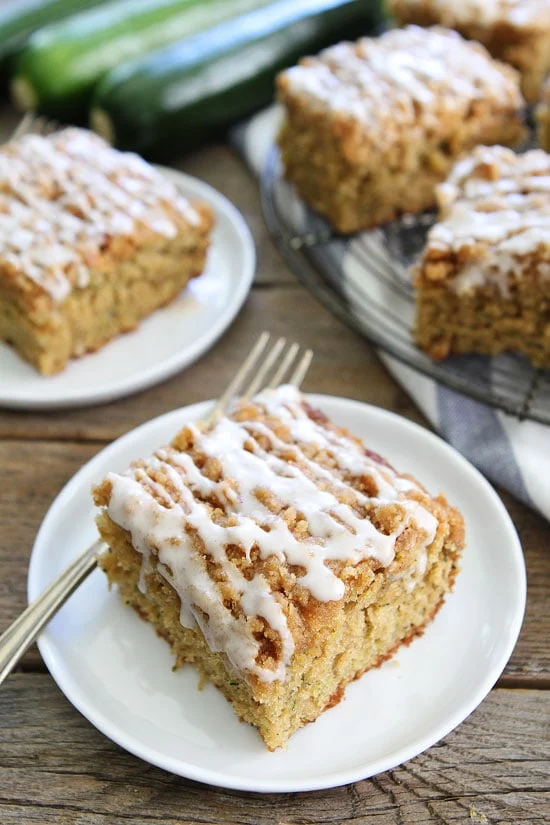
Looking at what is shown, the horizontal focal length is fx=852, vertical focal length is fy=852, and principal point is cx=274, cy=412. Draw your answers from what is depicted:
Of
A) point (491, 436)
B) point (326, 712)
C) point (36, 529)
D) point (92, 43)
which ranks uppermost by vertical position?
point (92, 43)

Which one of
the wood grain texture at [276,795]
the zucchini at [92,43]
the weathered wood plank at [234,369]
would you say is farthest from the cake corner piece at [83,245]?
the wood grain texture at [276,795]

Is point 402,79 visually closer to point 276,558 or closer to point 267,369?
point 267,369

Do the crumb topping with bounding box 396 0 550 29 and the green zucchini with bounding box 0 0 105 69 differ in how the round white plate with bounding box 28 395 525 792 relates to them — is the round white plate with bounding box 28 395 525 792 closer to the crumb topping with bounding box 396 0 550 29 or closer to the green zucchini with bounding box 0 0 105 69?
the crumb topping with bounding box 396 0 550 29

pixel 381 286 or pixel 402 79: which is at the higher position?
pixel 402 79

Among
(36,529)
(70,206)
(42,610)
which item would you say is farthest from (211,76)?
(42,610)

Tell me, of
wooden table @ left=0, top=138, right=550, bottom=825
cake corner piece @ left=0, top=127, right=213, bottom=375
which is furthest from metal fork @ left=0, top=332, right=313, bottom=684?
cake corner piece @ left=0, top=127, right=213, bottom=375

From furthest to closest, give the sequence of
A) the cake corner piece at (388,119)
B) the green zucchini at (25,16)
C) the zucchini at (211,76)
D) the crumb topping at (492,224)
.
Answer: the green zucchini at (25,16), the zucchini at (211,76), the cake corner piece at (388,119), the crumb topping at (492,224)

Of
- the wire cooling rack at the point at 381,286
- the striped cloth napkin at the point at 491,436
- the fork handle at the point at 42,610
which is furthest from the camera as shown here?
the wire cooling rack at the point at 381,286

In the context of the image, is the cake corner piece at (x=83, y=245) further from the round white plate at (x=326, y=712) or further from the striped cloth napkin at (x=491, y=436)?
the striped cloth napkin at (x=491, y=436)
